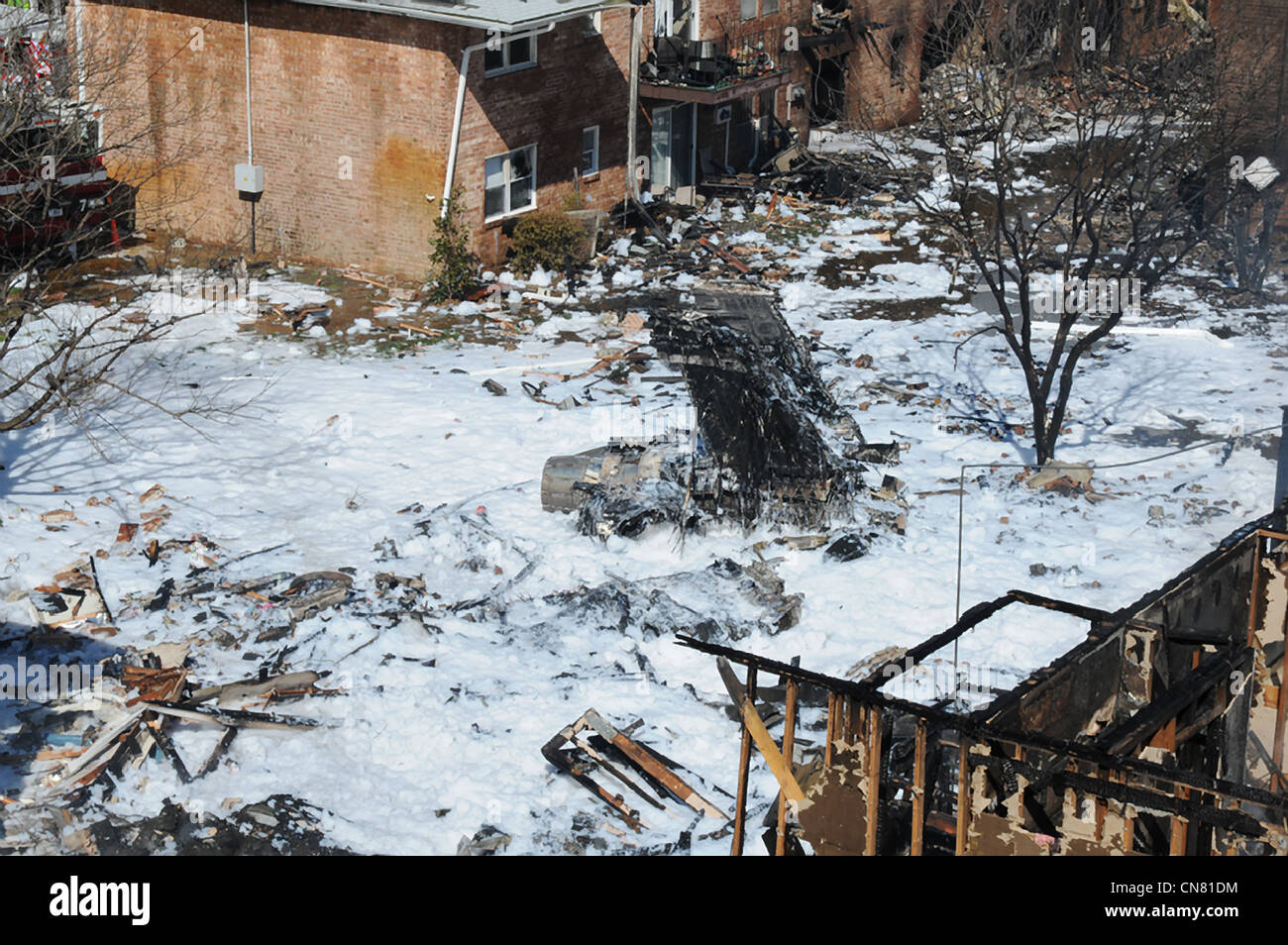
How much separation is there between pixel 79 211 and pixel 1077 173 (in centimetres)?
1672

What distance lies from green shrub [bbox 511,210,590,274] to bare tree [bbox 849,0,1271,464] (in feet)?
20.3

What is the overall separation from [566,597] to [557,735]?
95.5 inches

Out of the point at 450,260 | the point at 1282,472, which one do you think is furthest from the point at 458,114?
the point at 1282,472

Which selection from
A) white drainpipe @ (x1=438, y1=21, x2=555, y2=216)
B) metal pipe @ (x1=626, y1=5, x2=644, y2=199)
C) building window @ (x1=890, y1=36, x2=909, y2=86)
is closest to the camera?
white drainpipe @ (x1=438, y1=21, x2=555, y2=216)

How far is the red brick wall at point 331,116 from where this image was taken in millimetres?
22406

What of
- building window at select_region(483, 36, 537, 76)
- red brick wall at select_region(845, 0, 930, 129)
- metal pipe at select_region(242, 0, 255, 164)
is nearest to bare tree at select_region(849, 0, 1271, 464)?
→ red brick wall at select_region(845, 0, 930, 129)

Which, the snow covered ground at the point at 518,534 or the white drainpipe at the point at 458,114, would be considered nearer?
the snow covered ground at the point at 518,534

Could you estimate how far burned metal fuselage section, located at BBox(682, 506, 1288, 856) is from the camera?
6488 millimetres

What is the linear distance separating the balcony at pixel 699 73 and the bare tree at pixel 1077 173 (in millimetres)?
3510

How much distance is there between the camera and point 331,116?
75.4ft
